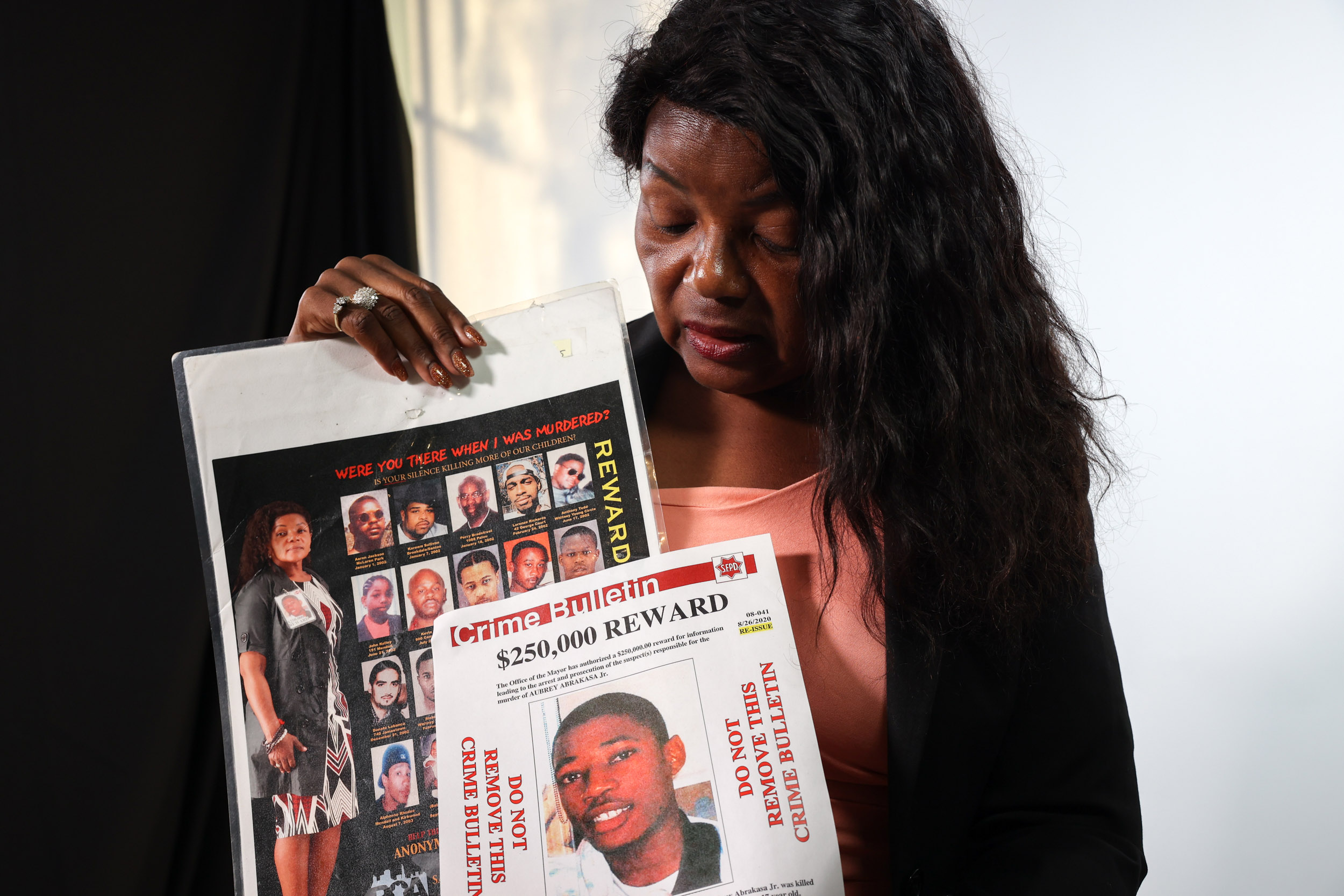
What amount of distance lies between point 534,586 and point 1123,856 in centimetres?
50

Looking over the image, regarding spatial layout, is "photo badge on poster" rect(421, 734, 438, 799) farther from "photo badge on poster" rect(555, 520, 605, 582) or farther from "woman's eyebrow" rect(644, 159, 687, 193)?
"woman's eyebrow" rect(644, 159, 687, 193)

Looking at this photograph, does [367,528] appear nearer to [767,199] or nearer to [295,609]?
[295,609]

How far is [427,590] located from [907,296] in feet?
1.36

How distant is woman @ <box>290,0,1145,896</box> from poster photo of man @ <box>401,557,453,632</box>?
136mm

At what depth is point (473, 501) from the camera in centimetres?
59

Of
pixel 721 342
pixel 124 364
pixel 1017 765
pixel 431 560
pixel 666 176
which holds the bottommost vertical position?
pixel 1017 765

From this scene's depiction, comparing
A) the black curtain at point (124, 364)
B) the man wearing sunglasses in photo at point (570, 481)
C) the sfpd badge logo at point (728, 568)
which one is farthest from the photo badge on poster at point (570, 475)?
the black curtain at point (124, 364)

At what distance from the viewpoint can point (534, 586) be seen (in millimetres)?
571

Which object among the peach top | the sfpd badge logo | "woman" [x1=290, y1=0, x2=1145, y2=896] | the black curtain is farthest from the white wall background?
the black curtain

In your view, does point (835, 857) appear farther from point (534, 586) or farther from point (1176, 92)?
point (1176, 92)

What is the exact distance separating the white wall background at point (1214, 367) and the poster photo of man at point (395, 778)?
0.92 meters

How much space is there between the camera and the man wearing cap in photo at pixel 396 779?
1.76 feet

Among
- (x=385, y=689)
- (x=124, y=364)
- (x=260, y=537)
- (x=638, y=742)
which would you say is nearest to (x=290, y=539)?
(x=260, y=537)

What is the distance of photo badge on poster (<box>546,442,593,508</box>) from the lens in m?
0.59
